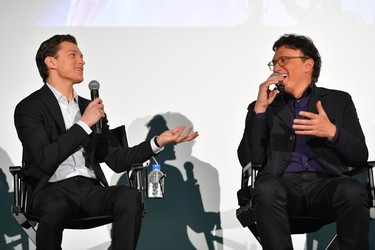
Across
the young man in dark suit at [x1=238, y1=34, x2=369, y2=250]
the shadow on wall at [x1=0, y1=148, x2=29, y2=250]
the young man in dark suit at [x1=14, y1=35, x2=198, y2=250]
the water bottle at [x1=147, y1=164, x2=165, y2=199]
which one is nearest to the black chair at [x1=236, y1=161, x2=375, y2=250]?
the young man in dark suit at [x1=238, y1=34, x2=369, y2=250]

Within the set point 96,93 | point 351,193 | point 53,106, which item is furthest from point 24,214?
point 351,193

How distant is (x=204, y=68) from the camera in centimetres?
450

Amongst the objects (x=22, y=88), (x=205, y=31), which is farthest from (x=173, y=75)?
(x=22, y=88)

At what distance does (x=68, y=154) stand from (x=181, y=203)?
1320 millimetres

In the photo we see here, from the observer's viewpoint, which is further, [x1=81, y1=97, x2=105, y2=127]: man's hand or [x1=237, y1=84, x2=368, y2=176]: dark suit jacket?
[x1=237, y1=84, x2=368, y2=176]: dark suit jacket

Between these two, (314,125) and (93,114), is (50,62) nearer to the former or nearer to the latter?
(93,114)

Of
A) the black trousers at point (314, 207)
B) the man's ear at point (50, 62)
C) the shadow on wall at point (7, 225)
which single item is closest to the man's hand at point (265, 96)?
the black trousers at point (314, 207)

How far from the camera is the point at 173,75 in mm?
4484

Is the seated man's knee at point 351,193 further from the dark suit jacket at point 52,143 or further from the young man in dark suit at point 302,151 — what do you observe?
the dark suit jacket at point 52,143

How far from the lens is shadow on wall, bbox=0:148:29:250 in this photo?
4301 millimetres

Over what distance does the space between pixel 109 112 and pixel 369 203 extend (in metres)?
1.86

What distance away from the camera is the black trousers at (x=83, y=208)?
315 centimetres

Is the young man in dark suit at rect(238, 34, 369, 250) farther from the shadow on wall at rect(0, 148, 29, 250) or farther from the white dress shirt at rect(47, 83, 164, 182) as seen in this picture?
the shadow on wall at rect(0, 148, 29, 250)

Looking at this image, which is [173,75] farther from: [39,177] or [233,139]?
[39,177]
